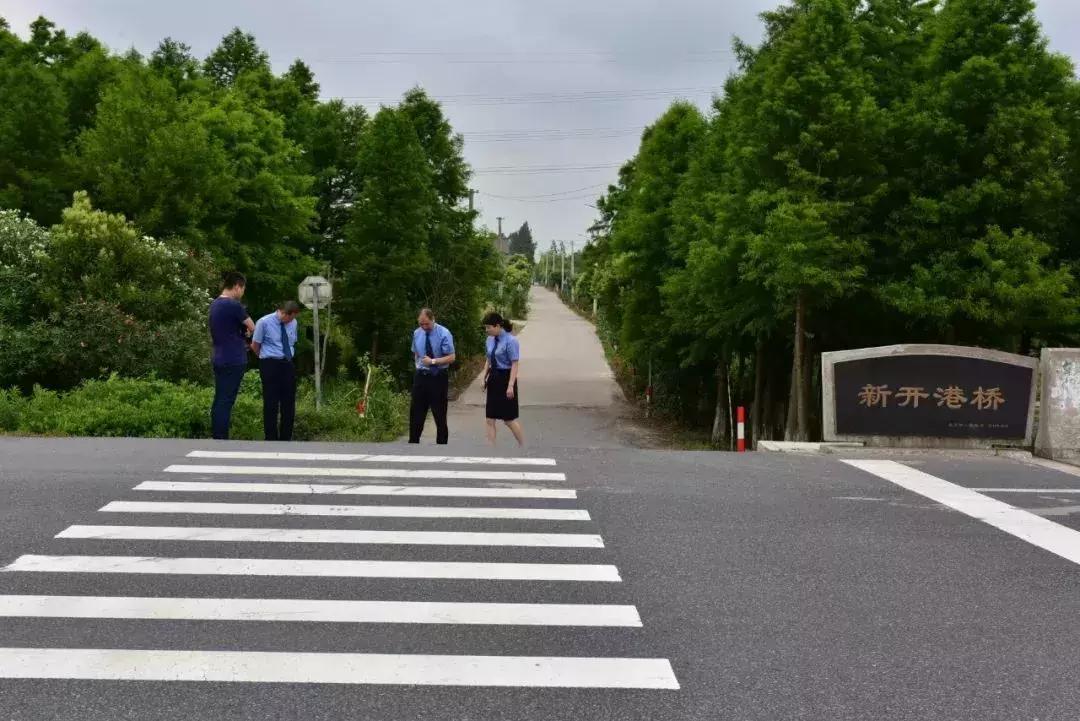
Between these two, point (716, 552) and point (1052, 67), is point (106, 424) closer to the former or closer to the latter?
A: point (716, 552)

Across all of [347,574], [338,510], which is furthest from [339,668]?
[338,510]

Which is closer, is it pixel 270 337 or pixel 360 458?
pixel 360 458

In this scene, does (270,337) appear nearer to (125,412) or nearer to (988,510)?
(125,412)

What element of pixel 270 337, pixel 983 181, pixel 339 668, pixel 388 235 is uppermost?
pixel 388 235

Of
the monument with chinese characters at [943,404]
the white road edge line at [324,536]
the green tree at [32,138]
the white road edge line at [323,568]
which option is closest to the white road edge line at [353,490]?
the white road edge line at [324,536]

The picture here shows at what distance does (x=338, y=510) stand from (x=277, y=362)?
15.1 ft

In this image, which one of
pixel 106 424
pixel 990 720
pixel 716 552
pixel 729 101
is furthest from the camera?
pixel 729 101

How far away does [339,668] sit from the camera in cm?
454

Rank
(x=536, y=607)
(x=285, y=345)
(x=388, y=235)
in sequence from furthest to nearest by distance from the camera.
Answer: (x=388, y=235) < (x=285, y=345) < (x=536, y=607)

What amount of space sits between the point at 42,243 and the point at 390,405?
11237 millimetres

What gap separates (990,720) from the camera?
412cm


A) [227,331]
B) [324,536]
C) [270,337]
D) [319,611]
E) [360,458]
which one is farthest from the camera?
[270,337]

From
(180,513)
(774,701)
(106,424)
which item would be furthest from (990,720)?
(106,424)

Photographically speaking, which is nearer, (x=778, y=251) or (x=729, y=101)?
(x=778, y=251)
